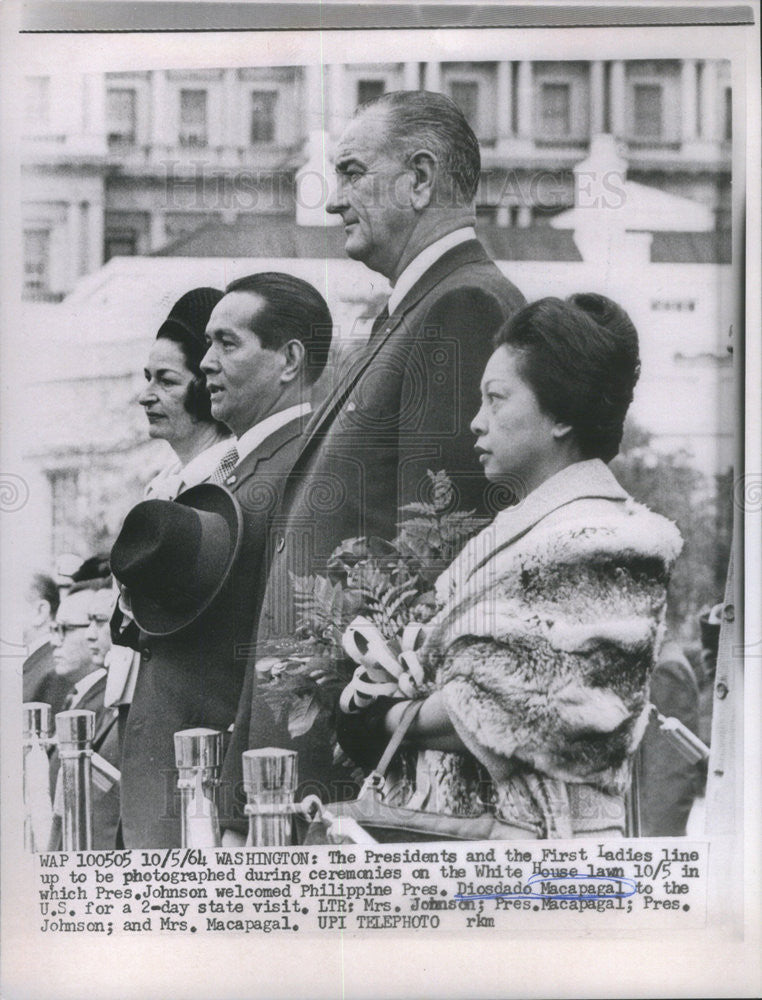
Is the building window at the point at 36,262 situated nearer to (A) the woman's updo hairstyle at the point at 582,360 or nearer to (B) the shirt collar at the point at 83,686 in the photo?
(B) the shirt collar at the point at 83,686

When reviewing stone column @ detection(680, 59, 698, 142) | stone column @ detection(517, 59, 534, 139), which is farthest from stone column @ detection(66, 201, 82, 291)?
stone column @ detection(680, 59, 698, 142)

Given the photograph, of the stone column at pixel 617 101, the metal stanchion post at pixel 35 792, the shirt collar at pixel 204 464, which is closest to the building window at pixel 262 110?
the shirt collar at pixel 204 464

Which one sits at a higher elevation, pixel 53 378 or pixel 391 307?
pixel 391 307

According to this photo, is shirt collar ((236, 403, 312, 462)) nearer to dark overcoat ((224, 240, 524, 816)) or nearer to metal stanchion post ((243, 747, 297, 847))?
dark overcoat ((224, 240, 524, 816))

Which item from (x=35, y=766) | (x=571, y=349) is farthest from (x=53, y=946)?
(x=571, y=349)

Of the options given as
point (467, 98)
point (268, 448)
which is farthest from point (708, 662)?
point (467, 98)

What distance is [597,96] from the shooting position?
3.89 meters

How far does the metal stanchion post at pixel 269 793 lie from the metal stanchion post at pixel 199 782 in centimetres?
11

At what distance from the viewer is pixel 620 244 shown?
3.87 m

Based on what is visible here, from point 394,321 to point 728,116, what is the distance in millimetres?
1437

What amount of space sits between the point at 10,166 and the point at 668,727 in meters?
3.09

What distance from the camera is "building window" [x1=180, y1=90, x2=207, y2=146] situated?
152 inches

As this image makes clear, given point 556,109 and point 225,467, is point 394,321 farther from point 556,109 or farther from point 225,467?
point 556,109

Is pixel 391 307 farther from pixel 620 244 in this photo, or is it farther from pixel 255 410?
pixel 620 244
